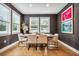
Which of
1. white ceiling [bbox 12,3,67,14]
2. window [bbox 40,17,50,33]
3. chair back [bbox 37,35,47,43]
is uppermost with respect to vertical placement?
white ceiling [bbox 12,3,67,14]

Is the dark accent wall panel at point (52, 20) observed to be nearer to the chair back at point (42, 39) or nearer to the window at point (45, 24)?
the window at point (45, 24)

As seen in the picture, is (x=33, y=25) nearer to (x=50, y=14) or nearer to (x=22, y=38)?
(x=50, y=14)

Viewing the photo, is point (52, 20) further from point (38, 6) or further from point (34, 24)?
point (38, 6)

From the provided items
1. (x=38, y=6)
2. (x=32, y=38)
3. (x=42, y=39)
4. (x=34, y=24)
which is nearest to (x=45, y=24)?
(x=34, y=24)

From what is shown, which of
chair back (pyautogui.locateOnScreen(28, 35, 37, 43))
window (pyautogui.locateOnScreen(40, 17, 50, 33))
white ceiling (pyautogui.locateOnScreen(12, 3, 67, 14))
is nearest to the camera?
chair back (pyautogui.locateOnScreen(28, 35, 37, 43))

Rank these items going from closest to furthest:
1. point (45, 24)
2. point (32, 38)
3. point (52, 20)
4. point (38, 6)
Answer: point (32, 38) → point (38, 6) → point (52, 20) → point (45, 24)

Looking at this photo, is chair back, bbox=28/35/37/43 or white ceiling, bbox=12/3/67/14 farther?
white ceiling, bbox=12/3/67/14

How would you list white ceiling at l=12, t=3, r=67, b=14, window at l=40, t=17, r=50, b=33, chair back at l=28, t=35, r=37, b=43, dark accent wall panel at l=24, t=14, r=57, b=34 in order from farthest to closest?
window at l=40, t=17, r=50, b=33
dark accent wall panel at l=24, t=14, r=57, b=34
white ceiling at l=12, t=3, r=67, b=14
chair back at l=28, t=35, r=37, b=43

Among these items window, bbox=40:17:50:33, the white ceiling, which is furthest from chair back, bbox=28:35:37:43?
window, bbox=40:17:50:33

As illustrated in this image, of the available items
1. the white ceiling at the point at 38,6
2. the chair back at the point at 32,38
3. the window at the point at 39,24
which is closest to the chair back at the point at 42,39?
the chair back at the point at 32,38

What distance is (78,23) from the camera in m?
4.80

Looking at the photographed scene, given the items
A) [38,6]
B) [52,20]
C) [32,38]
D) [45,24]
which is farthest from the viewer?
[45,24]

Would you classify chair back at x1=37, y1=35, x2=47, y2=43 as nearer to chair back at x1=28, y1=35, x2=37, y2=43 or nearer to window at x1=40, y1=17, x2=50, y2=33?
chair back at x1=28, y1=35, x2=37, y2=43

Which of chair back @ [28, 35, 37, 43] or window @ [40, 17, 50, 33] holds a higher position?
window @ [40, 17, 50, 33]
